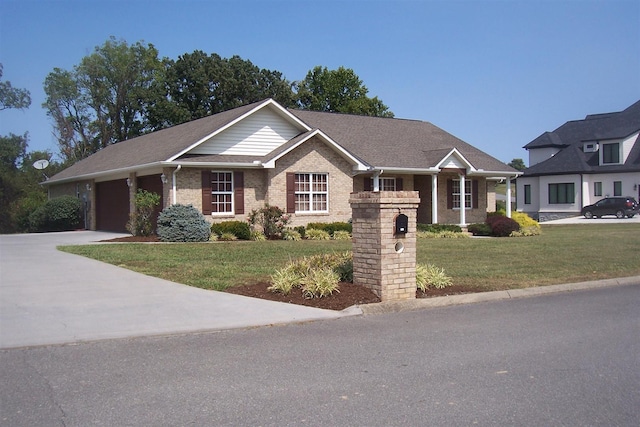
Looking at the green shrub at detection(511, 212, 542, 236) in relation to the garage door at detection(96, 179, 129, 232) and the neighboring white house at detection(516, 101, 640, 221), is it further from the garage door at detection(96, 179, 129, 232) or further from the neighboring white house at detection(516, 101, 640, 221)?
the neighboring white house at detection(516, 101, 640, 221)

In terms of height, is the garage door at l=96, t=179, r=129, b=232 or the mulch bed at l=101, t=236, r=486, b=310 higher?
the garage door at l=96, t=179, r=129, b=232

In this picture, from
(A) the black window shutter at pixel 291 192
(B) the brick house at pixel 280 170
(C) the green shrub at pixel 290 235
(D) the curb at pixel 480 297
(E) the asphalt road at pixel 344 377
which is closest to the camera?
(E) the asphalt road at pixel 344 377

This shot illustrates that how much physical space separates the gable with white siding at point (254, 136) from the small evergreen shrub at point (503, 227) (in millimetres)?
10021

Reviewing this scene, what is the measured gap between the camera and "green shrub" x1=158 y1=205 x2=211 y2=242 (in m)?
22.2

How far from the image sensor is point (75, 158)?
2447 inches

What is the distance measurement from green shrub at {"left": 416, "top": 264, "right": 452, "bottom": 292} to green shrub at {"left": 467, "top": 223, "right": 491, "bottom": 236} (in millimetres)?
17640

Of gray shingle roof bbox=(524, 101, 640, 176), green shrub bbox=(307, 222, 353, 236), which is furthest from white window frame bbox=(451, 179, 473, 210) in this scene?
gray shingle roof bbox=(524, 101, 640, 176)

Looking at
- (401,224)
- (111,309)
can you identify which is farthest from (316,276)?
(111,309)

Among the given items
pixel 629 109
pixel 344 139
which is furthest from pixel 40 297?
pixel 629 109

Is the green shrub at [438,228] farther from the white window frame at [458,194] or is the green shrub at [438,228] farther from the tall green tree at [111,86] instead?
the tall green tree at [111,86]

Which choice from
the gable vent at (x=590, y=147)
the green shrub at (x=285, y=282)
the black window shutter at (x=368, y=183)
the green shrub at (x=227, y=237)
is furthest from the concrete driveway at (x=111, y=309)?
the gable vent at (x=590, y=147)

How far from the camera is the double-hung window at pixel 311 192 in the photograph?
1043 inches

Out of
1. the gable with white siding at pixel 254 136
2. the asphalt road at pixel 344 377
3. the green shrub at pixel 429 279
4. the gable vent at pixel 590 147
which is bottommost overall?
the asphalt road at pixel 344 377

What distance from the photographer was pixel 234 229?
23.6 m
